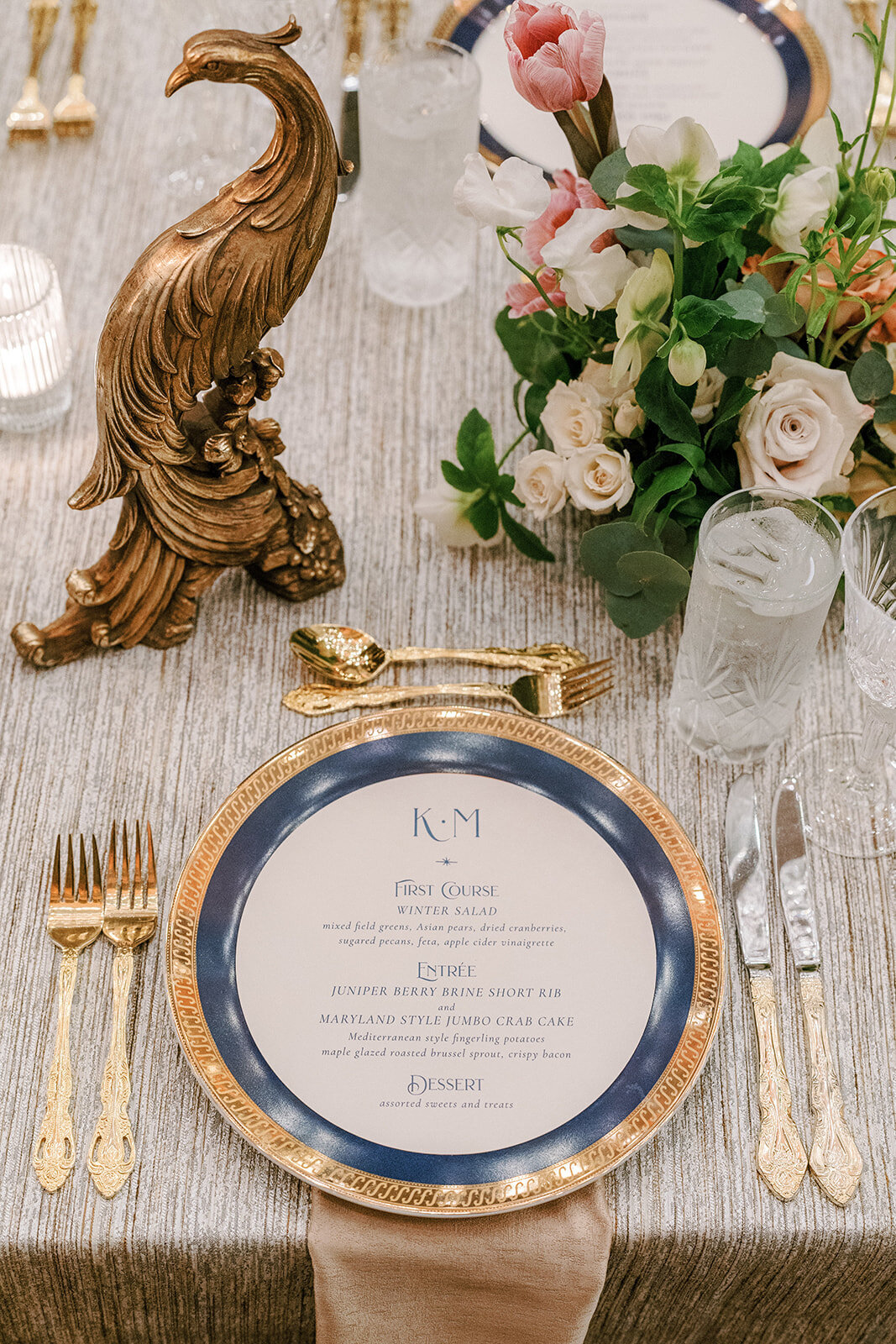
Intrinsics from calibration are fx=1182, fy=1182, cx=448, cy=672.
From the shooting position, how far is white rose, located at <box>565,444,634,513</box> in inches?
31.3

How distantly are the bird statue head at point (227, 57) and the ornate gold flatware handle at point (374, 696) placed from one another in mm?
382

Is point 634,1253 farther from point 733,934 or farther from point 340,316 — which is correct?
point 340,316

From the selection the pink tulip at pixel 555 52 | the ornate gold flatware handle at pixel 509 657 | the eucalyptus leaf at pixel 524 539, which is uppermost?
the pink tulip at pixel 555 52

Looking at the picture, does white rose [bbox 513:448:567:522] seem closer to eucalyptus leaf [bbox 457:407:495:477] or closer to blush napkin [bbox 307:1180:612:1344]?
eucalyptus leaf [bbox 457:407:495:477]

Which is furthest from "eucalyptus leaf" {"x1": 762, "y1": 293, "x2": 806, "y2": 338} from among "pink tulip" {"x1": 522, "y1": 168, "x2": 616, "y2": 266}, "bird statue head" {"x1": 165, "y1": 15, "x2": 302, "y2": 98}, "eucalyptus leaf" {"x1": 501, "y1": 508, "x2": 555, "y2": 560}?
"bird statue head" {"x1": 165, "y1": 15, "x2": 302, "y2": 98}

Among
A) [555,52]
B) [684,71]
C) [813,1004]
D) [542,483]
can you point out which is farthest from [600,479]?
[684,71]

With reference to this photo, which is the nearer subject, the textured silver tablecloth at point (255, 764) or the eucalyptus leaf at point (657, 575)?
the textured silver tablecloth at point (255, 764)

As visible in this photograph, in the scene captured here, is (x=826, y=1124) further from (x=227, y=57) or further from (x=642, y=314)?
(x=227, y=57)

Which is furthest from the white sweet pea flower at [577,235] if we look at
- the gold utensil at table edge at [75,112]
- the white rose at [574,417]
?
the gold utensil at table edge at [75,112]

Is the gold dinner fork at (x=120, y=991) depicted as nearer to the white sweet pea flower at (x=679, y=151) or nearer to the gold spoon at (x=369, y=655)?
the gold spoon at (x=369, y=655)

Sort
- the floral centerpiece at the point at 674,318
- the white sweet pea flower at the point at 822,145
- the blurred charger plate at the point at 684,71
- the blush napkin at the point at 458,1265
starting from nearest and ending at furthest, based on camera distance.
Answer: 1. the blush napkin at the point at 458,1265
2. the floral centerpiece at the point at 674,318
3. the white sweet pea flower at the point at 822,145
4. the blurred charger plate at the point at 684,71

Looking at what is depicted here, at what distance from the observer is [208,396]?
30.9 inches

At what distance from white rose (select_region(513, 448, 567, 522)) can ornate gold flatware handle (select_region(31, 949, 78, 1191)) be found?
44 cm

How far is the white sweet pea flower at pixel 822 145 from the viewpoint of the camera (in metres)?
0.81
